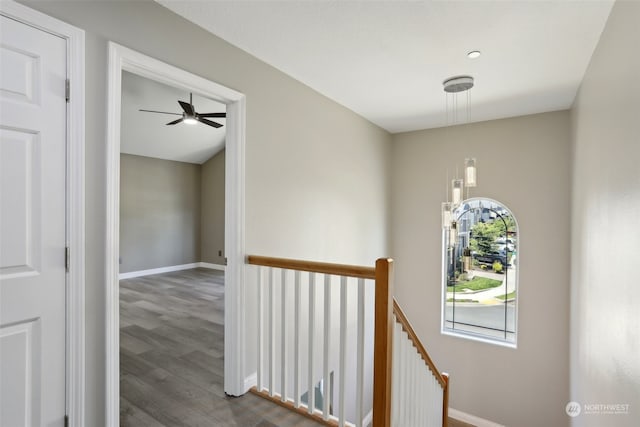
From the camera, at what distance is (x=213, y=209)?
8.06 metres

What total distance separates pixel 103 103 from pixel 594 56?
134 inches

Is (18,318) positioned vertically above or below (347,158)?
below

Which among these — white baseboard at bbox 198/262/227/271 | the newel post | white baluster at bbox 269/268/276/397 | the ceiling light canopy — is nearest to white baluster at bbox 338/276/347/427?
the newel post

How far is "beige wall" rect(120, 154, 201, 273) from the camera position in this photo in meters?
6.59

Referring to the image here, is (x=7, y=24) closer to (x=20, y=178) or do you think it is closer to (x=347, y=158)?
(x=20, y=178)

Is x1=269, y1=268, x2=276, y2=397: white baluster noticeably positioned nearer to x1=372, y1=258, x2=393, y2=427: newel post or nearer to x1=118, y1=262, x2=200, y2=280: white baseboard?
x1=372, y1=258, x2=393, y2=427: newel post

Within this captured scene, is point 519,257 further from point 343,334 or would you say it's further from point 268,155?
point 268,155

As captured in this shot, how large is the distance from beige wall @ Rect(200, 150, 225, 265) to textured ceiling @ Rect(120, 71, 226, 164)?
29 cm

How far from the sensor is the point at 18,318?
4.55ft

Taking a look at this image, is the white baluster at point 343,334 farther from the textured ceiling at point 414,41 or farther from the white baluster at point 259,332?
the textured ceiling at point 414,41

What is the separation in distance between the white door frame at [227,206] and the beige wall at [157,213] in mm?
5186

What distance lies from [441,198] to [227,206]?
348 cm

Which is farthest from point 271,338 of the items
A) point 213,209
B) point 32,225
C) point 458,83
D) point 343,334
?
point 213,209

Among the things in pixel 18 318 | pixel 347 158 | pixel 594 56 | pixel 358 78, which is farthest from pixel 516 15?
pixel 18 318
